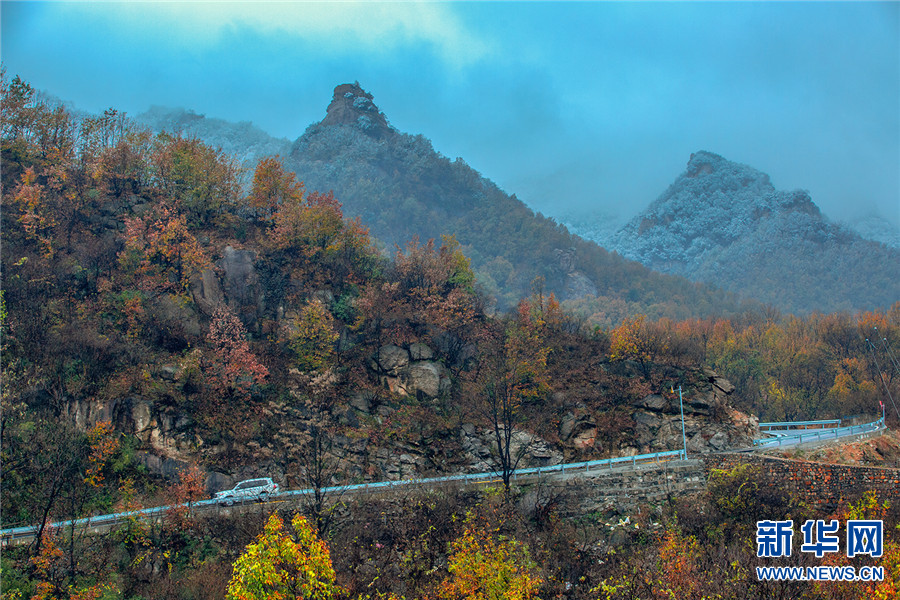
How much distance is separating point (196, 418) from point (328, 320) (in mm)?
10058

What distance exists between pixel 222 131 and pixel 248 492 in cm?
18053

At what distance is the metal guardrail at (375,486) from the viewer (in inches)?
877

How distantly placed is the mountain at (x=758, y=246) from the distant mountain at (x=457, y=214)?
105 feet

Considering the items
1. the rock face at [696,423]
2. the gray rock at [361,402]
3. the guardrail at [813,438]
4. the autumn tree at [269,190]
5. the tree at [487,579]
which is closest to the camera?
the tree at [487,579]

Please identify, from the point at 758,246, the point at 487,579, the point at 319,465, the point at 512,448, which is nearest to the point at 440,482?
the point at 319,465

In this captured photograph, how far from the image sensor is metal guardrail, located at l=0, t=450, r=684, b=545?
22266 millimetres

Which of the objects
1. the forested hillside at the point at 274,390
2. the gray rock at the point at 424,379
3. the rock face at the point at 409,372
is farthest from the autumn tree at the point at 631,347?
the gray rock at the point at 424,379

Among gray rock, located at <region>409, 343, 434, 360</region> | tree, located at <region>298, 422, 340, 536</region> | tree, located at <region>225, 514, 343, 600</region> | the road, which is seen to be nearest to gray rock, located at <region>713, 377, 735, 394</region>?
the road

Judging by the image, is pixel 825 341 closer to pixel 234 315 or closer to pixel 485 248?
pixel 234 315

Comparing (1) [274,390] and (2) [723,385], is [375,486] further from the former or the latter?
(2) [723,385]

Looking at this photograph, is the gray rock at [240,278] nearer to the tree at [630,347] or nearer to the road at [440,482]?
the road at [440,482]

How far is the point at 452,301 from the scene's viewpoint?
42.1 m

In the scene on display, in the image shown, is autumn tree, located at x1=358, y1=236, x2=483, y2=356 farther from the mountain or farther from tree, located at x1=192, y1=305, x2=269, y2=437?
the mountain

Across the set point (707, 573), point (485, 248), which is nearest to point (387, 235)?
point (485, 248)
